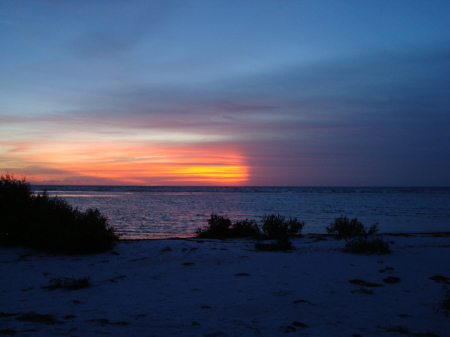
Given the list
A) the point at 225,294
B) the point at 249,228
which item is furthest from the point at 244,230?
the point at 225,294

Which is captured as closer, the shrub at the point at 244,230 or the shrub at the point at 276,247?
the shrub at the point at 276,247

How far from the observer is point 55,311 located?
4840 mm

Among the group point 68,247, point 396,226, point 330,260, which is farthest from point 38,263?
point 396,226

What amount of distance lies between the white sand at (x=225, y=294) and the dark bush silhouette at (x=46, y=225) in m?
0.38

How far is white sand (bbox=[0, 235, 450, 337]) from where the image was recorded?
4363 millimetres

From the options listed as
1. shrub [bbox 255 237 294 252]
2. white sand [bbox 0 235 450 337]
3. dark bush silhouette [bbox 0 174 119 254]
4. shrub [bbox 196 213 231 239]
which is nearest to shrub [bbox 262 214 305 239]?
shrub [bbox 196 213 231 239]

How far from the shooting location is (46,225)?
28.4 ft

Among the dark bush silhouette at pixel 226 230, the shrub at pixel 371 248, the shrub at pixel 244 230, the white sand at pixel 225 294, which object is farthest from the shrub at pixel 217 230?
the shrub at pixel 371 248

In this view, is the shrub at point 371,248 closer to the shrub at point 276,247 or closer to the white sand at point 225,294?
the white sand at point 225,294

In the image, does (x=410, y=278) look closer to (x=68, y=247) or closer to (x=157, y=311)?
(x=157, y=311)

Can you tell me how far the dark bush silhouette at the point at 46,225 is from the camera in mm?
8547

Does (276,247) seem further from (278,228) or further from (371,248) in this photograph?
(278,228)

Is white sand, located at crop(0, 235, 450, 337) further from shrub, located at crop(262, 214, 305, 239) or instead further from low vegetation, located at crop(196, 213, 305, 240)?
low vegetation, located at crop(196, 213, 305, 240)

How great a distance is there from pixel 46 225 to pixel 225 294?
542 centimetres
